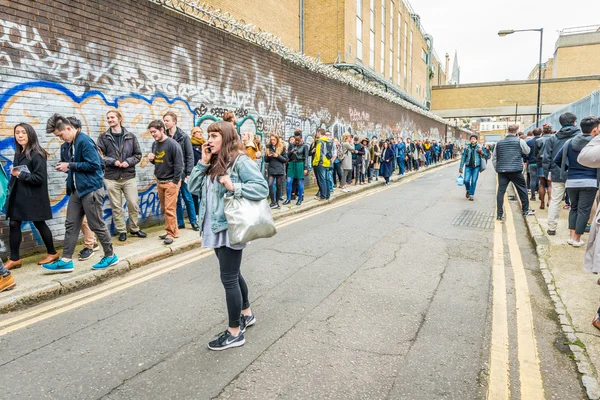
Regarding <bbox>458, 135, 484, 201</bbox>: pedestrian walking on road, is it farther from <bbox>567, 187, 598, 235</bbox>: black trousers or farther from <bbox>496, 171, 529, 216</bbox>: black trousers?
<bbox>567, 187, 598, 235</bbox>: black trousers

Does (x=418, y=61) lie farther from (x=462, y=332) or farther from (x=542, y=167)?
(x=462, y=332)

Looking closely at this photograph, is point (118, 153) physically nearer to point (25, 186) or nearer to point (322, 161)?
point (25, 186)

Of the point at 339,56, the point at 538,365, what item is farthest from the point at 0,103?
the point at 339,56

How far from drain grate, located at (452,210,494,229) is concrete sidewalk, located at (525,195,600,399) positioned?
1.05 meters

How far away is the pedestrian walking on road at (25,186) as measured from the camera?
496 centimetres

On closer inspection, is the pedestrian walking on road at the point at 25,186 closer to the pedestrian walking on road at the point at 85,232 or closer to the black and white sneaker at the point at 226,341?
the pedestrian walking on road at the point at 85,232

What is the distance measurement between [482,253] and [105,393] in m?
5.27

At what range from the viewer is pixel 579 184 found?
5922mm

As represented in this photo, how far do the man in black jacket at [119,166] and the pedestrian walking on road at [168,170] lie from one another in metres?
0.35

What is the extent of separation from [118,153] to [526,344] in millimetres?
6039

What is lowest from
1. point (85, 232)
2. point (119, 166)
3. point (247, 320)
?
point (247, 320)

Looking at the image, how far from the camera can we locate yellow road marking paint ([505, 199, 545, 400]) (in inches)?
109

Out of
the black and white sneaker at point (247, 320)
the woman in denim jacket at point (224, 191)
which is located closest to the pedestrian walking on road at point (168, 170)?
the black and white sneaker at point (247, 320)

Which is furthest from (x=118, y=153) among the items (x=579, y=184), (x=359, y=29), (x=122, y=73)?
(x=359, y=29)
